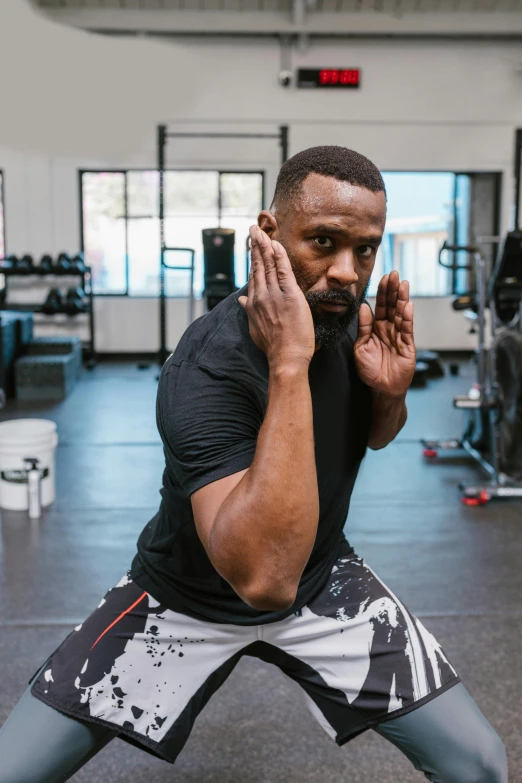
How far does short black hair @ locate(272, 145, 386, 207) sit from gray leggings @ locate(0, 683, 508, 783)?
0.82 m

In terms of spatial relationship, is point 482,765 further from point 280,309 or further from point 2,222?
point 2,222

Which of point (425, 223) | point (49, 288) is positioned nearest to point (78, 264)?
point (49, 288)

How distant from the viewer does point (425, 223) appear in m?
9.20

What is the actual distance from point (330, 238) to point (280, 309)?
18 centimetres

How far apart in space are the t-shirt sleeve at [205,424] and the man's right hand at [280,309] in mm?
95

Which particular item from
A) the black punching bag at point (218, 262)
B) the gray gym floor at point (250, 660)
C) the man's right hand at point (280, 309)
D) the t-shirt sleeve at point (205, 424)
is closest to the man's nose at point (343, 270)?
the man's right hand at point (280, 309)

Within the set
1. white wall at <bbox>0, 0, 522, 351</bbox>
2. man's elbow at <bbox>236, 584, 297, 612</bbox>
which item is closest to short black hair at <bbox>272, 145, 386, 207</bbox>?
man's elbow at <bbox>236, 584, 297, 612</bbox>

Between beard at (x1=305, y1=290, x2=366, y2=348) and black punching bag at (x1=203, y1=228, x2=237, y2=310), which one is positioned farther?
black punching bag at (x1=203, y1=228, x2=237, y2=310)

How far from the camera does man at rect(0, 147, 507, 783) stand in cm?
106

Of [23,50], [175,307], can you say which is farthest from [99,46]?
[175,307]

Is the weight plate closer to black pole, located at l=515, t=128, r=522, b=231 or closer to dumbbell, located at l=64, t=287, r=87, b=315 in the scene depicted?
dumbbell, located at l=64, t=287, r=87, b=315

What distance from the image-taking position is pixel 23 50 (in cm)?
823

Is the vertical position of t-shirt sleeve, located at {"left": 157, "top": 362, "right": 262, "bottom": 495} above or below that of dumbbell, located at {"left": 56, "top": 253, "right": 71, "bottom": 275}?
below

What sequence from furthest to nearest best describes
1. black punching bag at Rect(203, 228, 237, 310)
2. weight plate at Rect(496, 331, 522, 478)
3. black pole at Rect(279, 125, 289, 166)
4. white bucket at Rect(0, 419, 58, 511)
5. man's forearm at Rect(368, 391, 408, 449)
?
black pole at Rect(279, 125, 289, 166)
black punching bag at Rect(203, 228, 237, 310)
weight plate at Rect(496, 331, 522, 478)
white bucket at Rect(0, 419, 58, 511)
man's forearm at Rect(368, 391, 408, 449)
